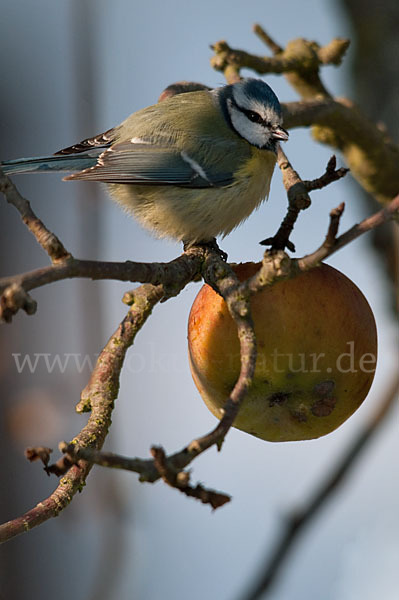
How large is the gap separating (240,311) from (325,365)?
0.34 meters

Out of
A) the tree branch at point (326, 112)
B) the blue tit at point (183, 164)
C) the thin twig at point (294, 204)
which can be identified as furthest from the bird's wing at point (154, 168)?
the thin twig at point (294, 204)

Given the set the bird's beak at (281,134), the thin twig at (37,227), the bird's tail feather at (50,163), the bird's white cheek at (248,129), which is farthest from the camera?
the bird's white cheek at (248,129)

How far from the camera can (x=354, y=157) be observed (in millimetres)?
2578

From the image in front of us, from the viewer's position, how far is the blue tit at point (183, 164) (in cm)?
240

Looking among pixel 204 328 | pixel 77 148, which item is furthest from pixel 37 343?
pixel 204 328

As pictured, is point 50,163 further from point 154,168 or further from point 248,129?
point 248,129

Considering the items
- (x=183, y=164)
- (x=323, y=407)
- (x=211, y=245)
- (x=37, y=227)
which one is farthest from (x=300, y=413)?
(x=183, y=164)

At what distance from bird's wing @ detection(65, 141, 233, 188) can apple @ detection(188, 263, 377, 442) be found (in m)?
0.75

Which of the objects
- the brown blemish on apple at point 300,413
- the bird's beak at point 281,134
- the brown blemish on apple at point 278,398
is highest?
the bird's beak at point 281,134

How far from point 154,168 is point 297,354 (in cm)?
103

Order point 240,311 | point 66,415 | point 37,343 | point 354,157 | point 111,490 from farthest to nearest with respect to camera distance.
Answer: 1. point 37,343
2. point 66,415
3. point 111,490
4. point 354,157
5. point 240,311

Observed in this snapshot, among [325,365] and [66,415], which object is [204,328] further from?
[66,415]

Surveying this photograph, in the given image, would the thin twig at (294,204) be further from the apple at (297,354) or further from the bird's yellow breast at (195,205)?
the bird's yellow breast at (195,205)

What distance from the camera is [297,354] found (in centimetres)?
165
